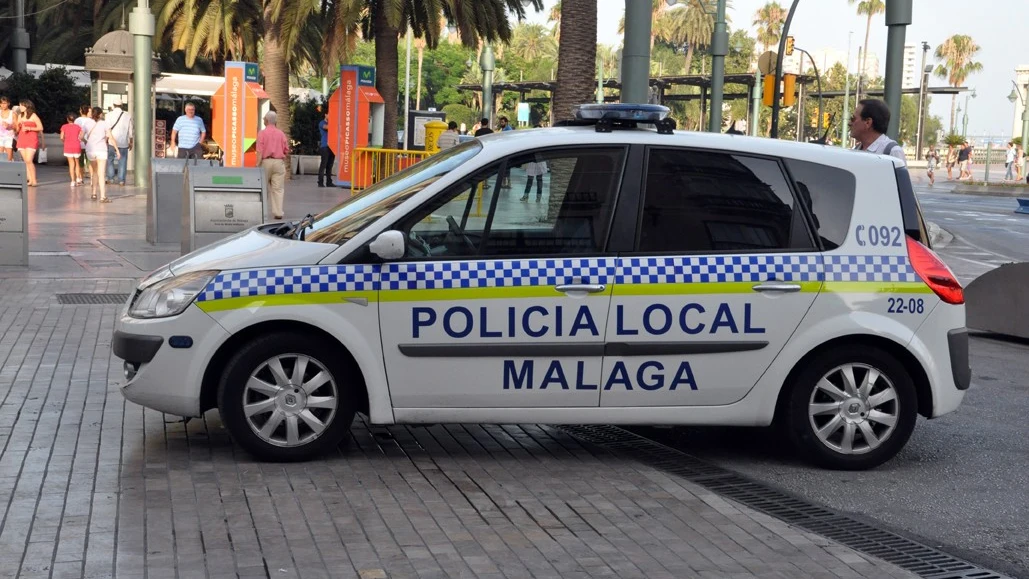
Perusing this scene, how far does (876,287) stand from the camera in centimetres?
595

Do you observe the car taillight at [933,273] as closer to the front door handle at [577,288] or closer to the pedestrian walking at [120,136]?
the front door handle at [577,288]

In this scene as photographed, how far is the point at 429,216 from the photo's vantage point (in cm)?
579

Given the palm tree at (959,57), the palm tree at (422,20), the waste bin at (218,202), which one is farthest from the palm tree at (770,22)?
the waste bin at (218,202)

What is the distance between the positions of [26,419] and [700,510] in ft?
11.5

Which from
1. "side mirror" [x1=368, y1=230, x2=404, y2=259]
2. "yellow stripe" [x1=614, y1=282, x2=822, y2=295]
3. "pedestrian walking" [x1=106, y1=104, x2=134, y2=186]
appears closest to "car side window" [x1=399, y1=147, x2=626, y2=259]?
"side mirror" [x1=368, y1=230, x2=404, y2=259]

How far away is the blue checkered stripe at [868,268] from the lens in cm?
592

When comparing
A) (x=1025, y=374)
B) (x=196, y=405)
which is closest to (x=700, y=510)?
(x=196, y=405)

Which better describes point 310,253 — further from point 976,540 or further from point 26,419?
point 976,540

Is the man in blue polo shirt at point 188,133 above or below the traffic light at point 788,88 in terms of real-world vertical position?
below

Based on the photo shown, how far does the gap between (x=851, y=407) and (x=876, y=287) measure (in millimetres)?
587

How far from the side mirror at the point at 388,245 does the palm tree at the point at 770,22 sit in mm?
104384

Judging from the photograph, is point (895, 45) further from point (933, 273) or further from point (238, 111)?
point (238, 111)

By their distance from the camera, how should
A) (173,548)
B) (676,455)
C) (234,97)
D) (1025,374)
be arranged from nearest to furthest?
(173,548)
(676,455)
(1025,374)
(234,97)

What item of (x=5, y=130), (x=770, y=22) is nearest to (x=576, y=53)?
(x=5, y=130)
